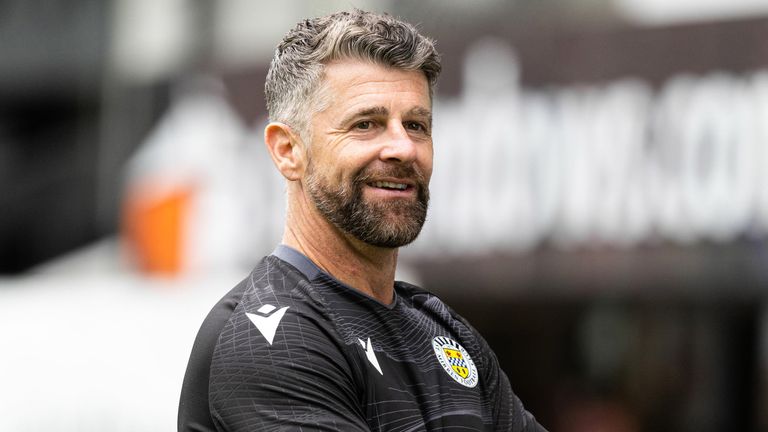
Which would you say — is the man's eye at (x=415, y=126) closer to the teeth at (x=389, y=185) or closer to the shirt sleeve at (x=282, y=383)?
the teeth at (x=389, y=185)

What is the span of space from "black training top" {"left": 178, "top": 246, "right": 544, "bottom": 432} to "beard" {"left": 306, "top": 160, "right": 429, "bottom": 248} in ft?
0.43

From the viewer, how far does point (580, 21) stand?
11391mm

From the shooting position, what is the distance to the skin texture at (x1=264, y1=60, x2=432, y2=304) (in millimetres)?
3225

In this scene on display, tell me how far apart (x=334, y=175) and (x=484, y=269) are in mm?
8224

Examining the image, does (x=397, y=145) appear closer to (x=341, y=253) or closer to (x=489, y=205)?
(x=341, y=253)

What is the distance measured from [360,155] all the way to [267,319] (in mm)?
447

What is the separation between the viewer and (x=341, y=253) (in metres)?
3.34

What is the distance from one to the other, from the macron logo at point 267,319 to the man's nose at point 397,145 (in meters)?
0.43

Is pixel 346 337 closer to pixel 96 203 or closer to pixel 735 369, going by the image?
pixel 735 369

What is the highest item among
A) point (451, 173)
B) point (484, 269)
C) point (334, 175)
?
point (334, 175)

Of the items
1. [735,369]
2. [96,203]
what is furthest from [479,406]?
[96,203]

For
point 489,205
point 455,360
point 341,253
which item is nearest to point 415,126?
point 341,253

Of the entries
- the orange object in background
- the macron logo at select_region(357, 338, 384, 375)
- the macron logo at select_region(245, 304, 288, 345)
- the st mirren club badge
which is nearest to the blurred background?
the orange object in background

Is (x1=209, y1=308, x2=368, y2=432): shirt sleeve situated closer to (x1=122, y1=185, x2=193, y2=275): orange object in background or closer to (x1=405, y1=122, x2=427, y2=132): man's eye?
(x1=405, y1=122, x2=427, y2=132): man's eye
